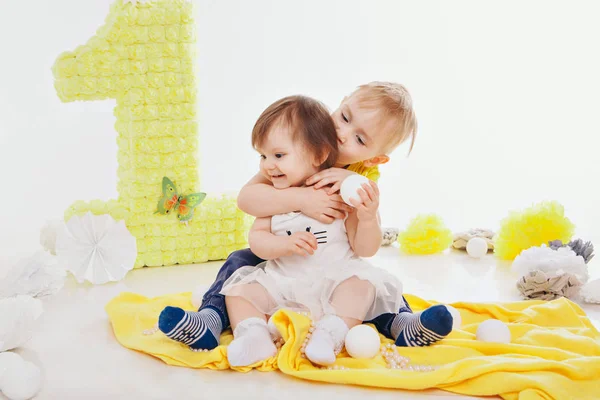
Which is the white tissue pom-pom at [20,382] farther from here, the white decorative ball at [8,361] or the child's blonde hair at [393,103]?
the child's blonde hair at [393,103]

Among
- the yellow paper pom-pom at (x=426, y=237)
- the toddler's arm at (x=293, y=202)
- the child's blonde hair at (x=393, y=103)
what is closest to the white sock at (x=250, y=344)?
the toddler's arm at (x=293, y=202)

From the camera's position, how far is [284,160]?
5.68ft

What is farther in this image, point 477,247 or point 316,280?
point 477,247

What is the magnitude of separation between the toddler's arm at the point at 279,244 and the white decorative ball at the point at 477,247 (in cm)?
112

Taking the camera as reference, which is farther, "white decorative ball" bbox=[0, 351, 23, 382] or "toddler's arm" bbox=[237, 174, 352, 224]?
"toddler's arm" bbox=[237, 174, 352, 224]

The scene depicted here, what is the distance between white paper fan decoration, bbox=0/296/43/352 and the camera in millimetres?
1665

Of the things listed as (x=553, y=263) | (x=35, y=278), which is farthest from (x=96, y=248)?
(x=553, y=263)

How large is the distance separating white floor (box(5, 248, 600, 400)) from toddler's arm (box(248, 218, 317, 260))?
0.30 meters

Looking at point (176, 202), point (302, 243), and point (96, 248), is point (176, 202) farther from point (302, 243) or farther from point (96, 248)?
point (302, 243)

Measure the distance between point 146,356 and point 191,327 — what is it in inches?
6.2

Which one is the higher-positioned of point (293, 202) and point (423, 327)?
Result: point (293, 202)

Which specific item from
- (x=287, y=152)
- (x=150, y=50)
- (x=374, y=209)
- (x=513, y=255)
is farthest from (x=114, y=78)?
(x=513, y=255)

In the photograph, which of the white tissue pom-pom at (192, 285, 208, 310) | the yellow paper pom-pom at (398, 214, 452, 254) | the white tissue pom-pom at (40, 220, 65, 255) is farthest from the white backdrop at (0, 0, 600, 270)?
the white tissue pom-pom at (192, 285, 208, 310)

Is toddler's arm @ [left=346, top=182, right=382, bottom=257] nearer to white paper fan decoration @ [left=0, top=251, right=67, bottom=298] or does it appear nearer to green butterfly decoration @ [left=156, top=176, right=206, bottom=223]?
green butterfly decoration @ [left=156, top=176, right=206, bottom=223]
